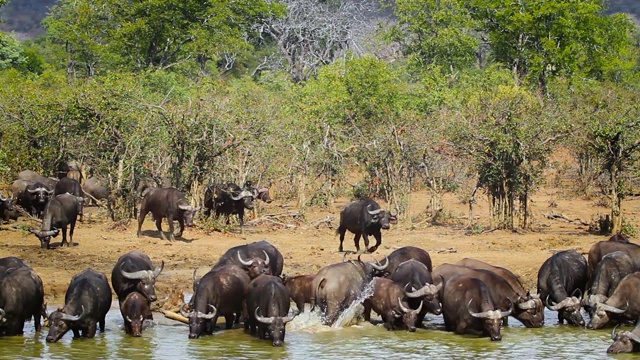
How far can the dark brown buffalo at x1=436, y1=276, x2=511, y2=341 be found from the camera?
13867 mm

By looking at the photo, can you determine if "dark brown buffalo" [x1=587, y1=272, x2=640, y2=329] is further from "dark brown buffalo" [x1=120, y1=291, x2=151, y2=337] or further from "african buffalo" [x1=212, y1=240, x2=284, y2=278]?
"dark brown buffalo" [x1=120, y1=291, x2=151, y2=337]

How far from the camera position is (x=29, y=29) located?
93938 mm

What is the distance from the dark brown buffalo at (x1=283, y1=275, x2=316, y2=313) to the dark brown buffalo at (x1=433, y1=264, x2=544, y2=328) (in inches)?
79.2

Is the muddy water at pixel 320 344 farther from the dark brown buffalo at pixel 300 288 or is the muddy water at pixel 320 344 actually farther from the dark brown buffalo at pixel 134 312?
the dark brown buffalo at pixel 300 288

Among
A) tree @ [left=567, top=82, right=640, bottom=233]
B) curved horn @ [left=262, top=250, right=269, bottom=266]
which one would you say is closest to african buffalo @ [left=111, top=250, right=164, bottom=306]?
curved horn @ [left=262, top=250, right=269, bottom=266]

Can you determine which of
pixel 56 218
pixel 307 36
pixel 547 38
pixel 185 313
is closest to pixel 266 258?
pixel 185 313

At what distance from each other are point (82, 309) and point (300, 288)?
3.45 meters

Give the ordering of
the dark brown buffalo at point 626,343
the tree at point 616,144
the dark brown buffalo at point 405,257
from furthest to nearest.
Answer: the tree at point 616,144 → the dark brown buffalo at point 405,257 → the dark brown buffalo at point 626,343

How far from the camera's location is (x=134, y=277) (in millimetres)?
14445

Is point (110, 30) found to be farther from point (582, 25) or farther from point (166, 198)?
point (166, 198)

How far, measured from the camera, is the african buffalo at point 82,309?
43.8ft

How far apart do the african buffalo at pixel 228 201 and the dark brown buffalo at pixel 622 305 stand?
1106 centimetres

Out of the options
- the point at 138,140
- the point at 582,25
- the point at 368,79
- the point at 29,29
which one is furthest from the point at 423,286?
the point at 29,29

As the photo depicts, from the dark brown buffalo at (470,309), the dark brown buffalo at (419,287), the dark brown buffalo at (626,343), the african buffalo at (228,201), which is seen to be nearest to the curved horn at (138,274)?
the dark brown buffalo at (419,287)
